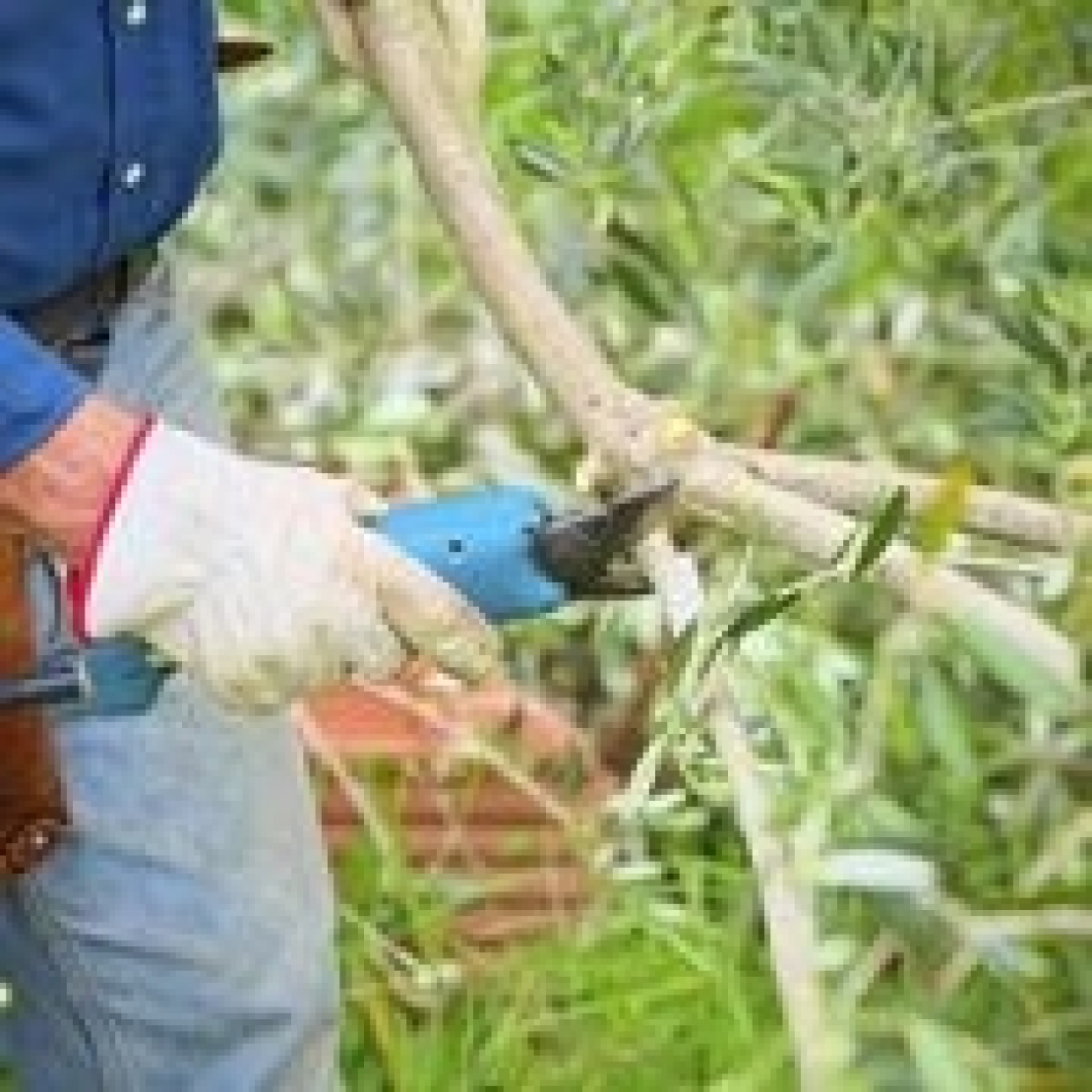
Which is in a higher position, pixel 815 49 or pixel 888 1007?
pixel 815 49

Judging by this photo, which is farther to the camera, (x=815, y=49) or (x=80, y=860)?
(x=815, y=49)

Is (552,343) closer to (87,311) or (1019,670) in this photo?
(87,311)

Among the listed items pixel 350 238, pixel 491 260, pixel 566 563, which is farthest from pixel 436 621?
pixel 350 238

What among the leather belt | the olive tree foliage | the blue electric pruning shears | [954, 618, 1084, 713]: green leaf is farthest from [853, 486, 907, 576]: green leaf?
the leather belt

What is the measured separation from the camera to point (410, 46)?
2.73m

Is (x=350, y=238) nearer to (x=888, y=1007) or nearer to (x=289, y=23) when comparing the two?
(x=289, y=23)

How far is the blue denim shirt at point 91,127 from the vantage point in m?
2.60

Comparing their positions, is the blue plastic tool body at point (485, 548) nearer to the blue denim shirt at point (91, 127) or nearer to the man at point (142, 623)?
the man at point (142, 623)

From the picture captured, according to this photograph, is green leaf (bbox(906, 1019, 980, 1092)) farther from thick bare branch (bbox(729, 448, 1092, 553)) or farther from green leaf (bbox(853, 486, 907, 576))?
thick bare branch (bbox(729, 448, 1092, 553))

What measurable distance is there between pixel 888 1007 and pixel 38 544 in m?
0.86

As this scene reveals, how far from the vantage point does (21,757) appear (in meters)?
2.64

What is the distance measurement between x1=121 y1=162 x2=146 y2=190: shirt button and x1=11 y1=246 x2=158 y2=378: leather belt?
11cm

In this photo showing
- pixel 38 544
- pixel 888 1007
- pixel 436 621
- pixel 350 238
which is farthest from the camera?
pixel 350 238

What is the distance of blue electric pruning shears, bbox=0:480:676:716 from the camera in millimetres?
2359
